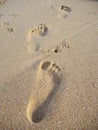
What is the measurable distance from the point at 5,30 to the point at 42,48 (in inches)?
22.2

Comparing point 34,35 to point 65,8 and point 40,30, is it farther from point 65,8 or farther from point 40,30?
point 65,8

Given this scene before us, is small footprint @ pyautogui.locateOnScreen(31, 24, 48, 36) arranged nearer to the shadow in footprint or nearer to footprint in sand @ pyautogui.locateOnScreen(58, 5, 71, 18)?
footprint in sand @ pyautogui.locateOnScreen(58, 5, 71, 18)

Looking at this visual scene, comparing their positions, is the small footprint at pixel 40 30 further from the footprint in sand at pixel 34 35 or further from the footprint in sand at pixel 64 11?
the footprint in sand at pixel 64 11

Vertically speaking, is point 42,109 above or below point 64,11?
below

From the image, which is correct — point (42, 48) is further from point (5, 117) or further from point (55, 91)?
point (5, 117)

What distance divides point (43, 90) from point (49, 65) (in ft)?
1.03

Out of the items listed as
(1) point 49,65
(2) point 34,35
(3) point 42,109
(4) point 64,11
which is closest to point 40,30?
(2) point 34,35

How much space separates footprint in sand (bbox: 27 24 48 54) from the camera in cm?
258

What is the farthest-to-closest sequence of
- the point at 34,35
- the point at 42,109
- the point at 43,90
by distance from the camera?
1. the point at 34,35
2. the point at 43,90
3. the point at 42,109

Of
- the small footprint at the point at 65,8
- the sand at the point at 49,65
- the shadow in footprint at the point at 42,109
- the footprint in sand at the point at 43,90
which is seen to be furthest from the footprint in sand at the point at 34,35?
the shadow in footprint at the point at 42,109

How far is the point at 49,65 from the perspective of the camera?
92.4 inches

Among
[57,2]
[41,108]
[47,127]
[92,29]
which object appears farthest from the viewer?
[57,2]

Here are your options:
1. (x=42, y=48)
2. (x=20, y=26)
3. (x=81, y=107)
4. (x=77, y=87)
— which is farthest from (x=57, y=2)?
(x=81, y=107)

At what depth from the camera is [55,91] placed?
2096 mm
